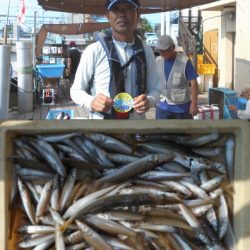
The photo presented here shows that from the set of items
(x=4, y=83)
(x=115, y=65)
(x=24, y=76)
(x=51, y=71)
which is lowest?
(x=4, y=83)

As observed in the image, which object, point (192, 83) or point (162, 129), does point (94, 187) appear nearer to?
point (162, 129)

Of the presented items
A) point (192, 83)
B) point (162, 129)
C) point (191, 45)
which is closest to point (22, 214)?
point (162, 129)

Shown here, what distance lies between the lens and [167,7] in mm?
8508

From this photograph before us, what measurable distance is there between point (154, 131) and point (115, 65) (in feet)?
3.31

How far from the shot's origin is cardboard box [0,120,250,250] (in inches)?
95.3

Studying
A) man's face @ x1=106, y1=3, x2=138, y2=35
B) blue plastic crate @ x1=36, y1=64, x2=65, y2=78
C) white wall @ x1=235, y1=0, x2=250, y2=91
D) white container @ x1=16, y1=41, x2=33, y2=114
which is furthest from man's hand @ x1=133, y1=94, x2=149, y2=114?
blue plastic crate @ x1=36, y1=64, x2=65, y2=78

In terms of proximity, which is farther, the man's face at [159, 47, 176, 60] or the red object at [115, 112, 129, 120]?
the man's face at [159, 47, 176, 60]

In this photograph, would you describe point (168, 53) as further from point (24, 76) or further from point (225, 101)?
point (24, 76)

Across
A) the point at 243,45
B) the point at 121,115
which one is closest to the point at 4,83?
the point at 121,115

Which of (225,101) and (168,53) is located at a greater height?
(168,53)

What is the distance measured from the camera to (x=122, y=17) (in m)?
3.33

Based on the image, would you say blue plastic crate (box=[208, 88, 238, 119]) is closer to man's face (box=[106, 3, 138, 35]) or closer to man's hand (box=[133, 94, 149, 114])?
man's face (box=[106, 3, 138, 35])

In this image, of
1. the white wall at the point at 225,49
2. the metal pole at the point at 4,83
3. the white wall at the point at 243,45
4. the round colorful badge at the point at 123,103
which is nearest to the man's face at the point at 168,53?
the metal pole at the point at 4,83

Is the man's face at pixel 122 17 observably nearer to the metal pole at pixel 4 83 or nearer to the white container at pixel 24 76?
the metal pole at pixel 4 83
